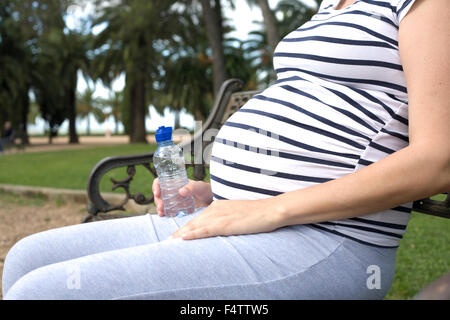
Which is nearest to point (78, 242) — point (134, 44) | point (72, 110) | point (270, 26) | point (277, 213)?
point (277, 213)

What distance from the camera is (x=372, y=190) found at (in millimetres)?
1133

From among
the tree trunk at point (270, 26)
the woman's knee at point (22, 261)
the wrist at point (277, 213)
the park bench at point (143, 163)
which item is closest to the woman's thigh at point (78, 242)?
the woman's knee at point (22, 261)

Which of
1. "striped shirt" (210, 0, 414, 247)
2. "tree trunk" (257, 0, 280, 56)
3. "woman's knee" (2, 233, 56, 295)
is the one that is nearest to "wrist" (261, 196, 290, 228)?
"striped shirt" (210, 0, 414, 247)

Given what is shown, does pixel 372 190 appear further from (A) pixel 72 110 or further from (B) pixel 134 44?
(A) pixel 72 110

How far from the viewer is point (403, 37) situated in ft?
3.96

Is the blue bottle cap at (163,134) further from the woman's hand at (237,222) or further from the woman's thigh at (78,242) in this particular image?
the woman's hand at (237,222)

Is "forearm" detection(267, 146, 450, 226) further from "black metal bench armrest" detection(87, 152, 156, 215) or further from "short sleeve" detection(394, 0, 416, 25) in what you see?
"black metal bench armrest" detection(87, 152, 156, 215)

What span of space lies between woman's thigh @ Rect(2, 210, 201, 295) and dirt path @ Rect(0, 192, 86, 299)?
3187 millimetres

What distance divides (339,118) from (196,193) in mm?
639

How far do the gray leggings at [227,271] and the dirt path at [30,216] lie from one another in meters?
3.68

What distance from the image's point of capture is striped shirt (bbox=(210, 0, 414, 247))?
1.29 meters
